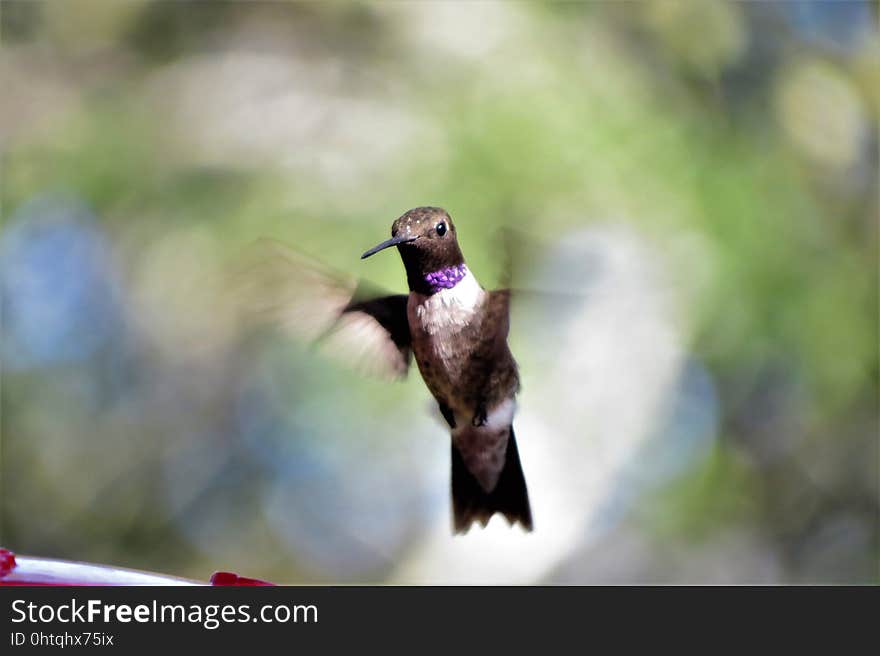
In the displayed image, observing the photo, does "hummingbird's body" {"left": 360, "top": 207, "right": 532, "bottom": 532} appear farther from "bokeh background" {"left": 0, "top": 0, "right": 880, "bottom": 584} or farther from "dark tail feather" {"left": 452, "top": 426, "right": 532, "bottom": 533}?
"bokeh background" {"left": 0, "top": 0, "right": 880, "bottom": 584}

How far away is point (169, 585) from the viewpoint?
157 centimetres

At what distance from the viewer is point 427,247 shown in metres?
1.73

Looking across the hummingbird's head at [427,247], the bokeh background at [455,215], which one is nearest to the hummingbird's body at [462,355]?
the hummingbird's head at [427,247]

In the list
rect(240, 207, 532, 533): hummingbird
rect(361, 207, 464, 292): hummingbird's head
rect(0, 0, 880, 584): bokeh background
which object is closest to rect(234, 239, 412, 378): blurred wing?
rect(240, 207, 532, 533): hummingbird

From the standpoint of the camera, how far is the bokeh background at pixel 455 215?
349cm

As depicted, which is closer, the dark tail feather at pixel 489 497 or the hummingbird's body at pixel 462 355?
the hummingbird's body at pixel 462 355

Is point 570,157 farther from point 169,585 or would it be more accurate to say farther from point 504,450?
point 169,585

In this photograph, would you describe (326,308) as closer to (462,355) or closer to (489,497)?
(462,355)

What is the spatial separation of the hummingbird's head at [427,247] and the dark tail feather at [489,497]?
1.42 ft

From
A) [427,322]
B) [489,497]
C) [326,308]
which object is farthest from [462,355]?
[489,497]

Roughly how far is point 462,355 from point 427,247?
24 cm

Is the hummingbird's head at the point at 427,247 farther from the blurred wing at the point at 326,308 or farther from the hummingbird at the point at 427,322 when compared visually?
the blurred wing at the point at 326,308
